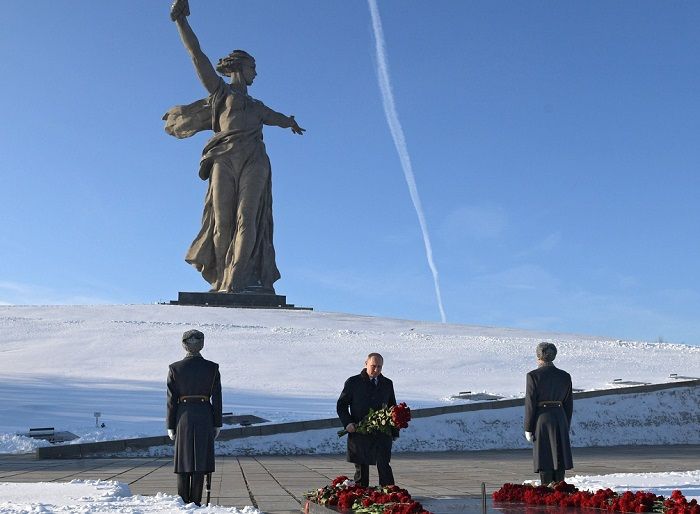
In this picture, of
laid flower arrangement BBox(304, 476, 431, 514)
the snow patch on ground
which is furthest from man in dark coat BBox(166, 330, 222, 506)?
laid flower arrangement BBox(304, 476, 431, 514)

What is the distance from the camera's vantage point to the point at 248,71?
3017cm

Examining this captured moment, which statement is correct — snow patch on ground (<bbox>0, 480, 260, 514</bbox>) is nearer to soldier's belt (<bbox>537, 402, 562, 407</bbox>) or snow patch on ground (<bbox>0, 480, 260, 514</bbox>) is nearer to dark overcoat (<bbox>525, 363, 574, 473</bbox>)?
dark overcoat (<bbox>525, 363, 574, 473</bbox>)

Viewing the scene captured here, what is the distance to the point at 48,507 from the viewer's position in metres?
5.76

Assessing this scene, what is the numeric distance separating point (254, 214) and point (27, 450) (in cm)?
1805

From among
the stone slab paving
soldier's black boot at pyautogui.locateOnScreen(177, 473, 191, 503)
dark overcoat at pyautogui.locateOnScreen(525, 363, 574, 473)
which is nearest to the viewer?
soldier's black boot at pyautogui.locateOnScreen(177, 473, 191, 503)

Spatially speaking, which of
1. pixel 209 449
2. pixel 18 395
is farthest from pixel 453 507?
pixel 18 395

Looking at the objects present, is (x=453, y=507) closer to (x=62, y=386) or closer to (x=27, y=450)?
(x=27, y=450)

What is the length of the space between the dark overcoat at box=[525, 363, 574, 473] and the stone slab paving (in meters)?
0.91

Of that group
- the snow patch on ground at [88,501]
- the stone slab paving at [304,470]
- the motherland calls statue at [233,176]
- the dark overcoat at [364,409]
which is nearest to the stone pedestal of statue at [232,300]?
the motherland calls statue at [233,176]

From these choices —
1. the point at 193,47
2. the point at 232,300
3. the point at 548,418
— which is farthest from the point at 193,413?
the point at 193,47

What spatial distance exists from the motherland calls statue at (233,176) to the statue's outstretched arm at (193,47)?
34 millimetres

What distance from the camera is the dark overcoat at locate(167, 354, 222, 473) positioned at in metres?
6.07

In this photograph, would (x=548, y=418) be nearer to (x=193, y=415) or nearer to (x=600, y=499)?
(x=600, y=499)

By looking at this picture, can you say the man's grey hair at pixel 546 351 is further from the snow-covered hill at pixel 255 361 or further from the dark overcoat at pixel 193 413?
the snow-covered hill at pixel 255 361
